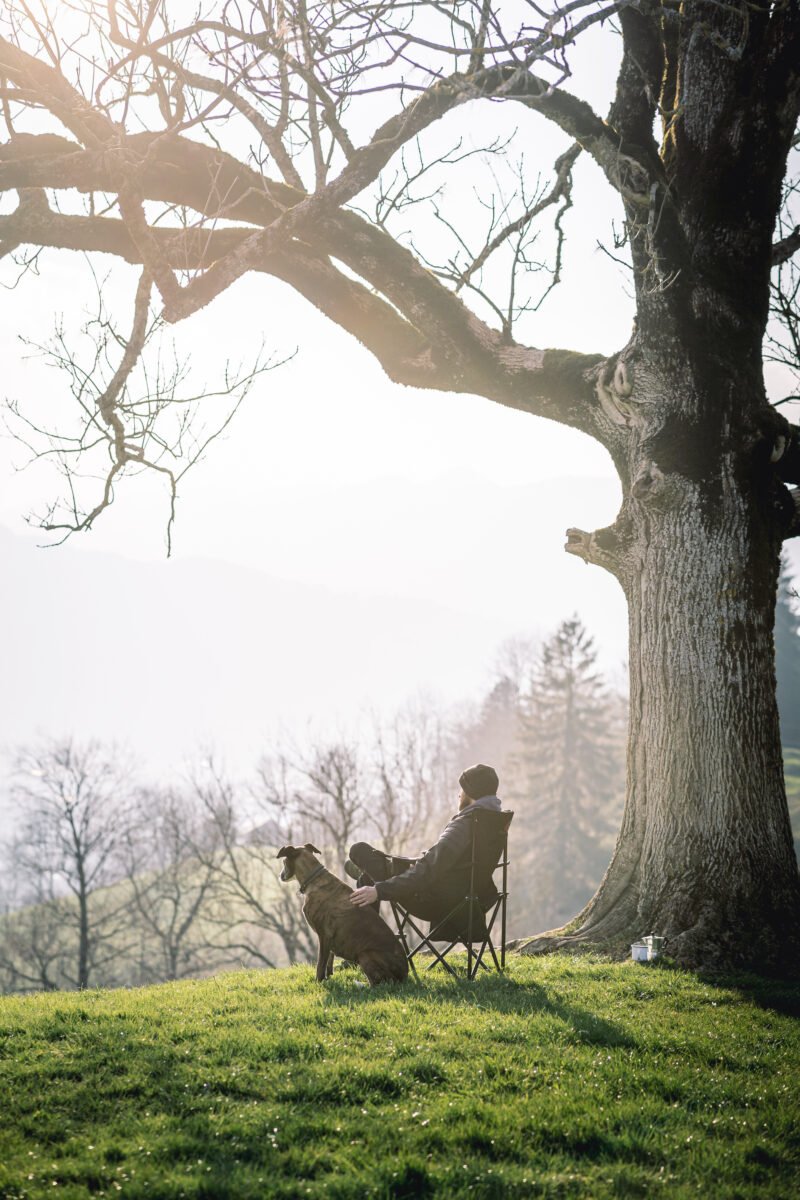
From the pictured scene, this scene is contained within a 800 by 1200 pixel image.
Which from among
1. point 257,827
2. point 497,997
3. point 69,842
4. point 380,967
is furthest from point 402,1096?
point 69,842

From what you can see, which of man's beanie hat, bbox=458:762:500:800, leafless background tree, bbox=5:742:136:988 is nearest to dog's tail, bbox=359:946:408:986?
man's beanie hat, bbox=458:762:500:800

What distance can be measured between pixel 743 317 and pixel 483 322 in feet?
8.69

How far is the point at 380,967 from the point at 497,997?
2.78 feet

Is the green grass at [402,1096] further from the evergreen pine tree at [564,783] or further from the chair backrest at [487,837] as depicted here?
the evergreen pine tree at [564,783]

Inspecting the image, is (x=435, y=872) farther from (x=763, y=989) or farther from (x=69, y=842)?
(x=69, y=842)

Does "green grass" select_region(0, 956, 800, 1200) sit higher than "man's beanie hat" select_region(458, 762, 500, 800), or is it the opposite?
"man's beanie hat" select_region(458, 762, 500, 800)

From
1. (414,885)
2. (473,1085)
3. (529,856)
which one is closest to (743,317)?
(414,885)

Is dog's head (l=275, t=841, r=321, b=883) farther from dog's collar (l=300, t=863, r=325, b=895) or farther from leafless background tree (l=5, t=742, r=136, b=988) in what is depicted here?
leafless background tree (l=5, t=742, r=136, b=988)

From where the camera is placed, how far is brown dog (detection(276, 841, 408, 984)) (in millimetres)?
6566

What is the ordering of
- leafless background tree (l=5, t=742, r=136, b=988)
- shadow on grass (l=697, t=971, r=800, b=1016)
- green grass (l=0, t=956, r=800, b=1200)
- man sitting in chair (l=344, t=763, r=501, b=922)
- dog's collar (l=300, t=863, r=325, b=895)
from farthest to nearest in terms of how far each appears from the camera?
leafless background tree (l=5, t=742, r=136, b=988) < dog's collar (l=300, t=863, r=325, b=895) < man sitting in chair (l=344, t=763, r=501, b=922) < shadow on grass (l=697, t=971, r=800, b=1016) < green grass (l=0, t=956, r=800, b=1200)

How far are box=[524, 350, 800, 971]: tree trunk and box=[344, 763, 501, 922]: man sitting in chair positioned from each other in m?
1.81

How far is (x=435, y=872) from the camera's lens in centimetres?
689

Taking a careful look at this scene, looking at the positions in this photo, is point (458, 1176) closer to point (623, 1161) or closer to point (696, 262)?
point (623, 1161)

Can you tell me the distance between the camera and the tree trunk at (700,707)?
7840 millimetres
